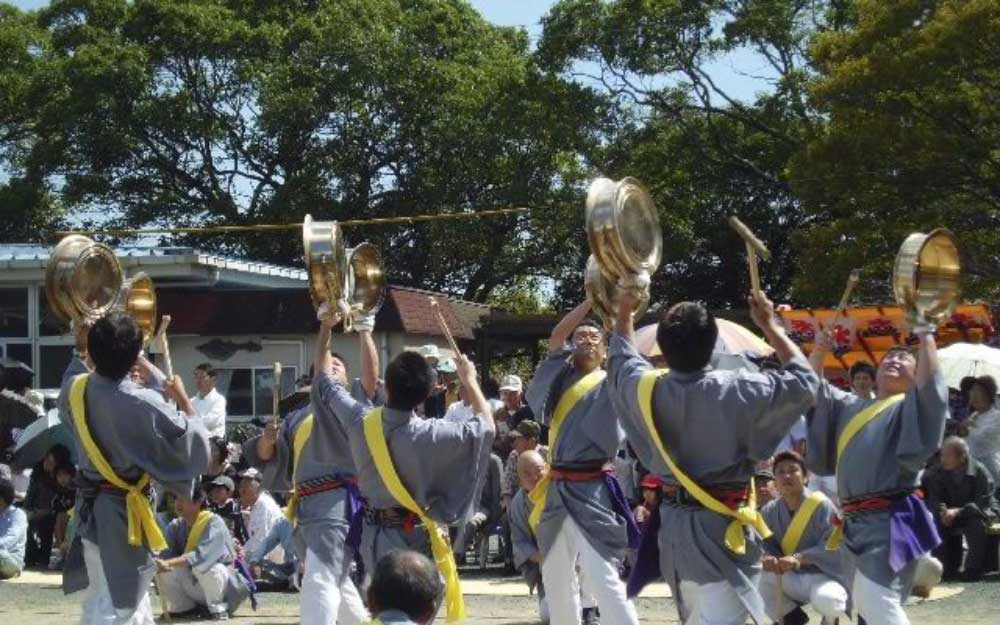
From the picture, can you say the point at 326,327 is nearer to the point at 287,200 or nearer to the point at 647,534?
the point at 647,534

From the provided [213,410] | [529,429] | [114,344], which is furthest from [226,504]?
[114,344]

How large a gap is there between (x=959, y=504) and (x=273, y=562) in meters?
5.67

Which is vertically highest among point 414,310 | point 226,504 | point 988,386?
point 414,310

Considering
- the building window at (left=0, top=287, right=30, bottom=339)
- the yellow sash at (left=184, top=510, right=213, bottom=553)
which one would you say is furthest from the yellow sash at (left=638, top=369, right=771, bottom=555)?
the building window at (left=0, top=287, right=30, bottom=339)

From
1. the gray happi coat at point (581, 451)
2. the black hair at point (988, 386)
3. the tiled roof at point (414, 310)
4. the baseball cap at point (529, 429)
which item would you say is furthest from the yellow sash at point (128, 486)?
the tiled roof at point (414, 310)

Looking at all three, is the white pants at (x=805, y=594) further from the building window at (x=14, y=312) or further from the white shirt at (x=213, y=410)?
the building window at (x=14, y=312)

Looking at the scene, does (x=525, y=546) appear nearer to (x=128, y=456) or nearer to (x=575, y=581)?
(x=575, y=581)

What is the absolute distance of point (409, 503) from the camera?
7727 mm

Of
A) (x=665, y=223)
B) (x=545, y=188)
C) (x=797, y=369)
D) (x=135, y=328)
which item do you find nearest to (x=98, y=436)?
(x=135, y=328)

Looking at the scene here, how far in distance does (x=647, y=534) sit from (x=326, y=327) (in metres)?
1.91

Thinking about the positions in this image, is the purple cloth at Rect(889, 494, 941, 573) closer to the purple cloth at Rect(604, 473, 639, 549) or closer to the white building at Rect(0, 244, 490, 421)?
the purple cloth at Rect(604, 473, 639, 549)

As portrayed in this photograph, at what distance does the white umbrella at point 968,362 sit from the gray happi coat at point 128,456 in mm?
10286

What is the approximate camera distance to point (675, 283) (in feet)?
106

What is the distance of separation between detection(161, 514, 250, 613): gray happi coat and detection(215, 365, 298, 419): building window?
9342mm
